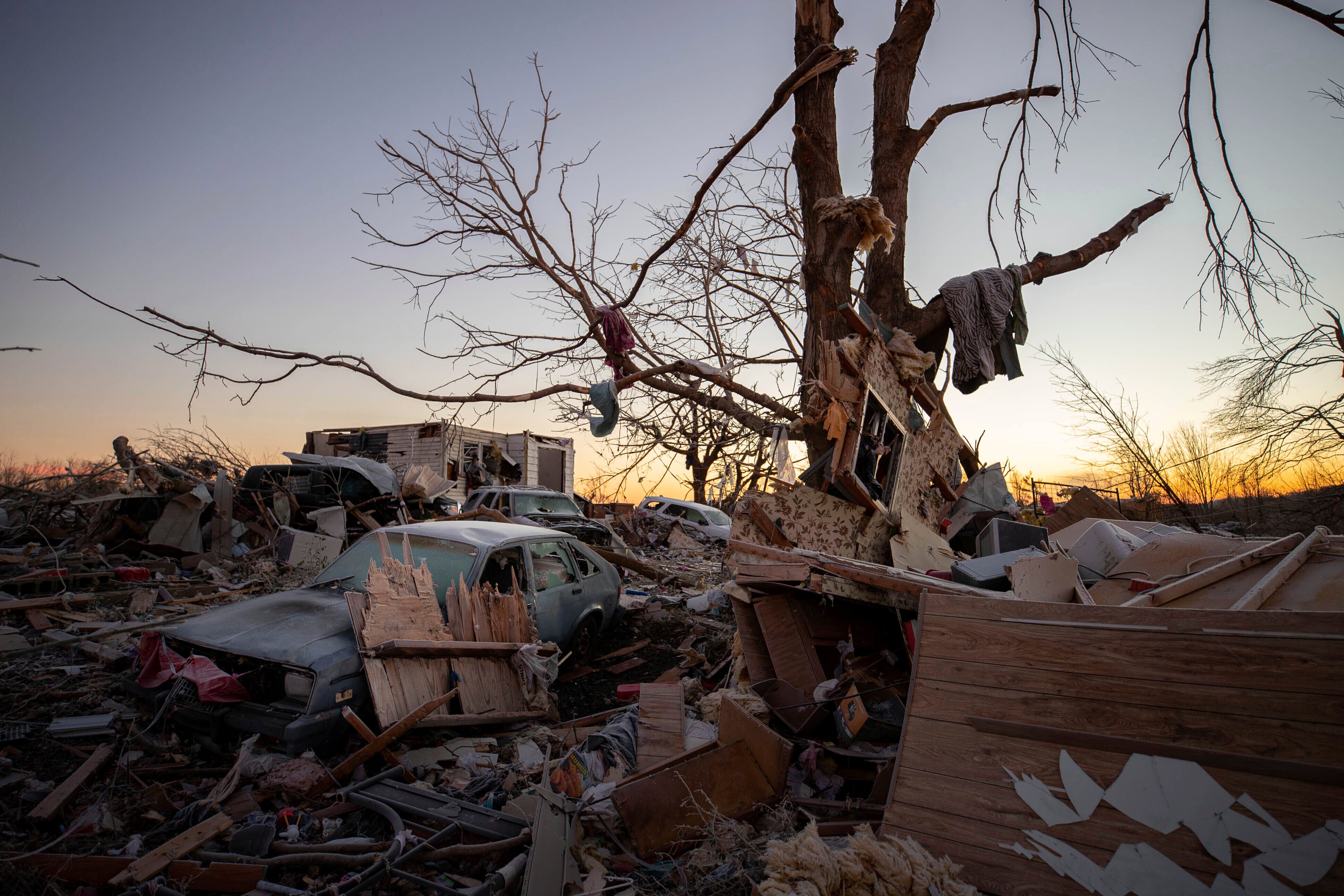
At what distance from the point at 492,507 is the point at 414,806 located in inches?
389

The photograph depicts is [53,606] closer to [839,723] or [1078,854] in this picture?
[839,723]

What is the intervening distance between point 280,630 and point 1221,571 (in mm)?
5634

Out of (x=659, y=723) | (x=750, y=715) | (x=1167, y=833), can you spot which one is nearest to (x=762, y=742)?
(x=750, y=715)

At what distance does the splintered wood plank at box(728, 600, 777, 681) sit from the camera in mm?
4754

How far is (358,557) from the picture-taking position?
17.7 ft

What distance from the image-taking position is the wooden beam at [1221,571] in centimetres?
339

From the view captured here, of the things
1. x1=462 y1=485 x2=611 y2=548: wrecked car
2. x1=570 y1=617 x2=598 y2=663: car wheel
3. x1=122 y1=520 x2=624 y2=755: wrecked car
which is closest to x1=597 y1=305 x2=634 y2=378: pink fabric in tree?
x1=122 y1=520 x2=624 y2=755: wrecked car

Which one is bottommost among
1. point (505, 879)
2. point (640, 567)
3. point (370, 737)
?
point (505, 879)

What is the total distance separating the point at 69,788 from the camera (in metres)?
3.38

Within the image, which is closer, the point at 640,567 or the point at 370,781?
the point at 370,781

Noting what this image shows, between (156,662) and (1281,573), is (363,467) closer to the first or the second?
(156,662)

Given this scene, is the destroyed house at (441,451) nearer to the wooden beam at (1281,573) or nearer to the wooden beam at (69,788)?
the wooden beam at (69,788)

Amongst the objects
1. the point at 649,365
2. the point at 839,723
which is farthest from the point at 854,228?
the point at 839,723

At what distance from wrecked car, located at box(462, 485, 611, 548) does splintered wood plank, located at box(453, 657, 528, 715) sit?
6611mm
